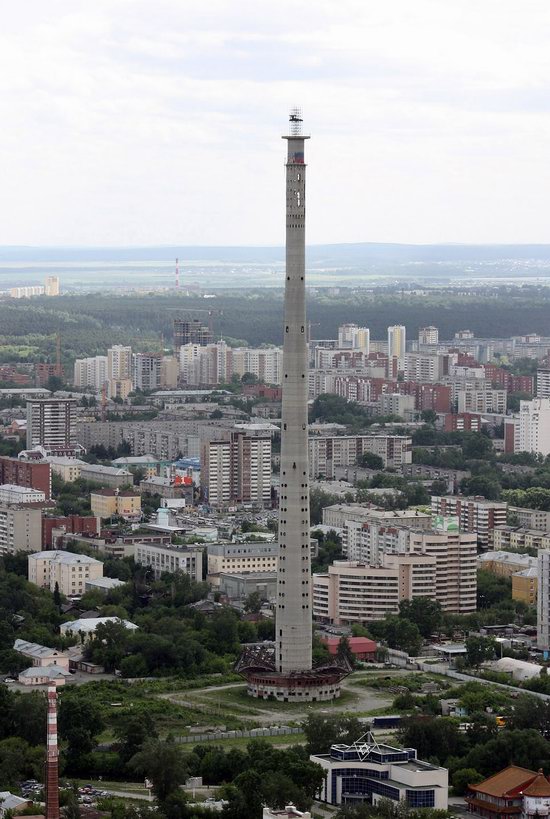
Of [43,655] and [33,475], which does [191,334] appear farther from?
[43,655]

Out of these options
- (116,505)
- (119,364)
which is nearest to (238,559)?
(116,505)

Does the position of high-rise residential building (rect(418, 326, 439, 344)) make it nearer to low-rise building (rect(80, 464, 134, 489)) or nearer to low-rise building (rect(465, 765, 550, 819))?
low-rise building (rect(80, 464, 134, 489))

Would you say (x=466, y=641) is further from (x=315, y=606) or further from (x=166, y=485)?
(x=166, y=485)

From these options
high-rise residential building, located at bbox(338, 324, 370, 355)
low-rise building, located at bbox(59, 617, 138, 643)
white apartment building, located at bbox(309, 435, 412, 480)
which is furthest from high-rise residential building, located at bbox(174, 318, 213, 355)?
low-rise building, located at bbox(59, 617, 138, 643)

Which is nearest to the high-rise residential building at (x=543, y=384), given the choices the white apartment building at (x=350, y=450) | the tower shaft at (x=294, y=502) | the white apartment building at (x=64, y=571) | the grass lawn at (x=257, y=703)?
the white apartment building at (x=350, y=450)

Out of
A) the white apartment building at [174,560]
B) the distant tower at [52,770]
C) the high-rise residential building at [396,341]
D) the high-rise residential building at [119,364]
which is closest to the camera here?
the distant tower at [52,770]

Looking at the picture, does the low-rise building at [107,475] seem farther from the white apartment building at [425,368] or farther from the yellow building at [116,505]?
the white apartment building at [425,368]

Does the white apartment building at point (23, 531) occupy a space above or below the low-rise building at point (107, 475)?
above
